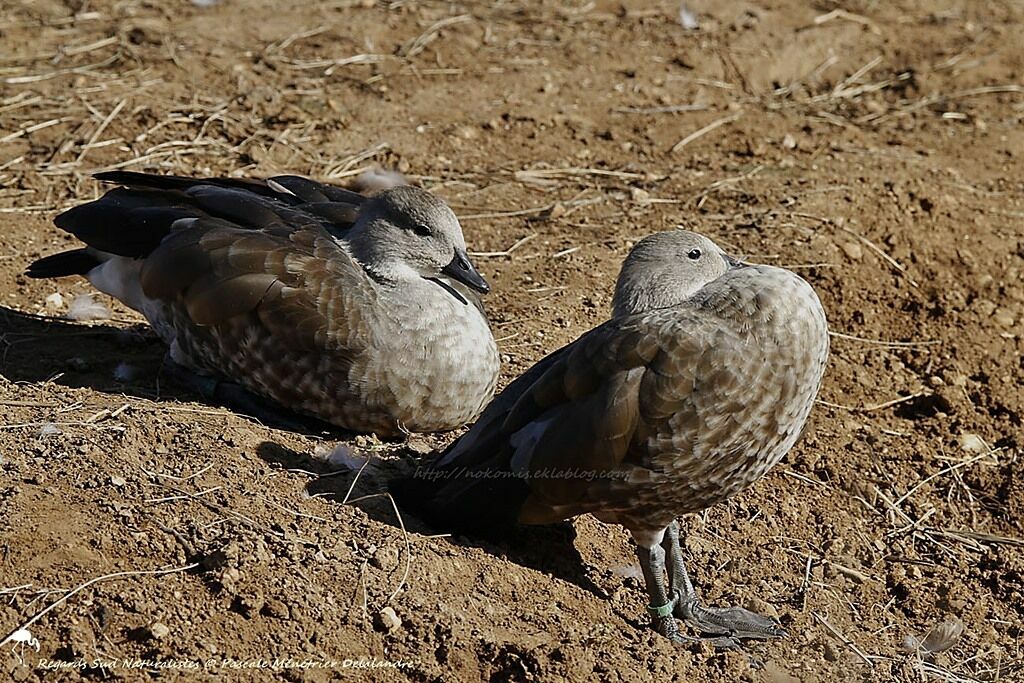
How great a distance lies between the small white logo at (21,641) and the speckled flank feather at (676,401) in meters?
1.45

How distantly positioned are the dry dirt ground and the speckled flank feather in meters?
0.43

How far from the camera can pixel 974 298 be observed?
6.43 metres

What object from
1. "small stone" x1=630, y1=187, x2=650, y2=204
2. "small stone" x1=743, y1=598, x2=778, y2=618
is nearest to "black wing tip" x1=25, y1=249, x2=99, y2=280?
"small stone" x1=630, y1=187, x2=650, y2=204

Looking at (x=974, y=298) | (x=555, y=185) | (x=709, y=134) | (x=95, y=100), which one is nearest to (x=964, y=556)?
(x=974, y=298)

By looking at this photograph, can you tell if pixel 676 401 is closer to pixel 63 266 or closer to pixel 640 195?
pixel 63 266

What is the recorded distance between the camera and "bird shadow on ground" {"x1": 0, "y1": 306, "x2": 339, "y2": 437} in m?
5.11

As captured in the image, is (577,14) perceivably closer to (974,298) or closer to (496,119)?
(496,119)

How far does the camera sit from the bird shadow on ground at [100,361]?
5113 millimetres

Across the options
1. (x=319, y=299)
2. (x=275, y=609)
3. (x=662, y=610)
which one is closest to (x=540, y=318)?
(x=319, y=299)

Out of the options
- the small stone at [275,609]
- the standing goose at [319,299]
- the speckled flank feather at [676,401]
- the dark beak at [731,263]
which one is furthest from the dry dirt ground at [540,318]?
the dark beak at [731,263]

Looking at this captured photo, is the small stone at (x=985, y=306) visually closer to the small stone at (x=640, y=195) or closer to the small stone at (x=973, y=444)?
the small stone at (x=973, y=444)

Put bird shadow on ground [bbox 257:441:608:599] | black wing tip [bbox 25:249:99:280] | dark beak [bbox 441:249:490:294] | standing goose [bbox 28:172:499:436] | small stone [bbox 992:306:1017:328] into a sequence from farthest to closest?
1. small stone [bbox 992:306:1017:328]
2. black wing tip [bbox 25:249:99:280]
3. dark beak [bbox 441:249:490:294]
4. standing goose [bbox 28:172:499:436]
5. bird shadow on ground [bbox 257:441:608:599]

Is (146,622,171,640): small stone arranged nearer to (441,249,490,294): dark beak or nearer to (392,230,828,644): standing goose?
(392,230,828,644): standing goose

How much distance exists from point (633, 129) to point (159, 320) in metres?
3.52
